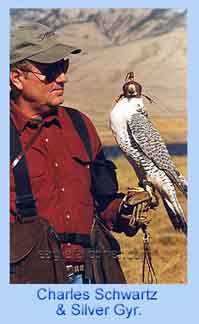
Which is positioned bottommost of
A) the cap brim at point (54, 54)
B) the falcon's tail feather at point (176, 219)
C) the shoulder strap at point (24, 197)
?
the falcon's tail feather at point (176, 219)

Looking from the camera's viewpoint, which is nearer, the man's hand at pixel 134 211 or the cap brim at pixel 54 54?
the cap brim at pixel 54 54

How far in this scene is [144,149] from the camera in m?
6.92

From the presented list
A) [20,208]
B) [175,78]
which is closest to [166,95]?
[175,78]

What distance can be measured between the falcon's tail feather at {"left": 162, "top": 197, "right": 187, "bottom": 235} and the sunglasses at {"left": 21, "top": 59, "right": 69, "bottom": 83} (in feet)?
3.10

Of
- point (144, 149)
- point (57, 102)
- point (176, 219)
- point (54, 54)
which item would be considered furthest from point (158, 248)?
point (54, 54)

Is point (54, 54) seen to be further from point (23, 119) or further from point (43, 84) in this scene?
point (23, 119)

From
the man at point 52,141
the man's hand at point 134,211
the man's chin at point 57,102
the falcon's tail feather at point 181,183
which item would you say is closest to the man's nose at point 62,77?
the man at point 52,141

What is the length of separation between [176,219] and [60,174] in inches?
28.7

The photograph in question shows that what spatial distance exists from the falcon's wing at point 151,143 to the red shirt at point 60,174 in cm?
22

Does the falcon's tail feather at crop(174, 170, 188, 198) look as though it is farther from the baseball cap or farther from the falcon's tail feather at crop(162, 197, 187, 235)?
the baseball cap

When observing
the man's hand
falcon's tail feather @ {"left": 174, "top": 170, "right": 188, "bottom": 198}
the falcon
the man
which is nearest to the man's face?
the man

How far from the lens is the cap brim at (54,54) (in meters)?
6.79

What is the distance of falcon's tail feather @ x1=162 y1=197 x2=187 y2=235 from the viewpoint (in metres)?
6.96

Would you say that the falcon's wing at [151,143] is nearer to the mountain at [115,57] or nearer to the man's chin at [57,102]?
the mountain at [115,57]
